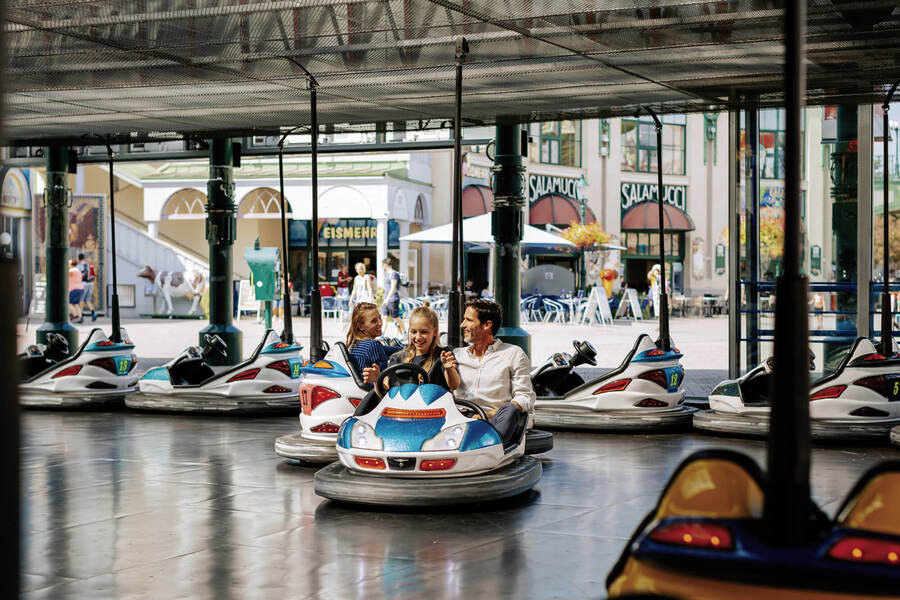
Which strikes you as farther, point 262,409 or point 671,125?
point 671,125

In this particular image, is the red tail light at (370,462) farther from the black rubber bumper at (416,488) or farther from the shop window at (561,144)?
the shop window at (561,144)

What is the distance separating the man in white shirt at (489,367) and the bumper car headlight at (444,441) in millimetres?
440

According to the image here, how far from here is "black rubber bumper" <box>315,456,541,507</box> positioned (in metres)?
4.72

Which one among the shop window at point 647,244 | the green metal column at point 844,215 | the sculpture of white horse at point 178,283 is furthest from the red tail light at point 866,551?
the shop window at point 647,244

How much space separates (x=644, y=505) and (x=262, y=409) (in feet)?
13.6

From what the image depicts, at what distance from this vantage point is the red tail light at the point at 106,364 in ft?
30.1

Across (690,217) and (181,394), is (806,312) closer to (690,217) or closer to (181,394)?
(181,394)

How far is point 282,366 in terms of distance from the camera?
861cm

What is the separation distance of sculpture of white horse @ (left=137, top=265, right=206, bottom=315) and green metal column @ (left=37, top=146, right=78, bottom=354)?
10.9 metres

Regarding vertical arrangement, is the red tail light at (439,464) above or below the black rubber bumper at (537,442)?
above

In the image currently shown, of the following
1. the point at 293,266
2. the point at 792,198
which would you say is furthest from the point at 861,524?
the point at 293,266

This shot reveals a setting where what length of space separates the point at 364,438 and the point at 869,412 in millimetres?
3464

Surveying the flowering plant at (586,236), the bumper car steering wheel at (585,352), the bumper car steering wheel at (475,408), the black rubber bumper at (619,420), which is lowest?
the black rubber bumper at (619,420)

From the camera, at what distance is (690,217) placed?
105 ft
